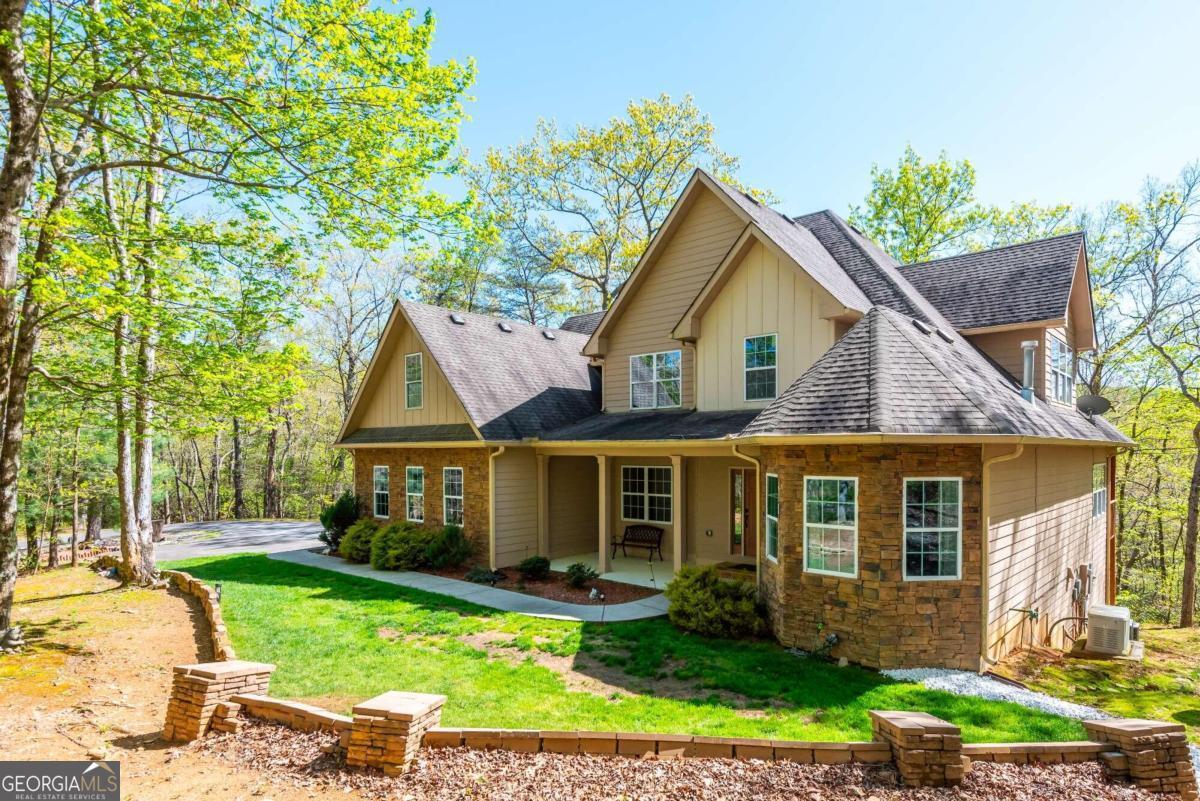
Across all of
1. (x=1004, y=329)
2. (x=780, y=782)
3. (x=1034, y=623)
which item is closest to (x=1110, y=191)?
(x=1004, y=329)

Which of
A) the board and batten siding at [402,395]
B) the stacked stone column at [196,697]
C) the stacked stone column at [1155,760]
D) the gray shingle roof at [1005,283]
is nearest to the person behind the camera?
the stacked stone column at [1155,760]

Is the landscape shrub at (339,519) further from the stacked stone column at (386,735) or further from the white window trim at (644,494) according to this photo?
the stacked stone column at (386,735)

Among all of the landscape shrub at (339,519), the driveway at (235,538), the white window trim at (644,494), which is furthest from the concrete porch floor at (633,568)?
the driveway at (235,538)

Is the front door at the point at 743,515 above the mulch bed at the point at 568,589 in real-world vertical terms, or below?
above

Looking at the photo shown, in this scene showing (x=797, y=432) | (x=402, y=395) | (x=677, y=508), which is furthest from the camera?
(x=402, y=395)

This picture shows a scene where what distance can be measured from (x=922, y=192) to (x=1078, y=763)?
25197 millimetres

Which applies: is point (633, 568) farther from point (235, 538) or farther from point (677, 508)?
point (235, 538)

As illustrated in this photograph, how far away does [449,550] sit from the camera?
44.3 feet

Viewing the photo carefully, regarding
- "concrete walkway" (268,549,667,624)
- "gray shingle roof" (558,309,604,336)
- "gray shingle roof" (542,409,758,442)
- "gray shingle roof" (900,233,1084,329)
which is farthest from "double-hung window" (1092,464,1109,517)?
"gray shingle roof" (558,309,604,336)

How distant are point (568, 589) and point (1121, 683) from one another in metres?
8.42

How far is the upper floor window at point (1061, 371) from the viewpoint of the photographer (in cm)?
1279

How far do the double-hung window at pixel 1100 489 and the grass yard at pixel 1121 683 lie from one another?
4510 mm

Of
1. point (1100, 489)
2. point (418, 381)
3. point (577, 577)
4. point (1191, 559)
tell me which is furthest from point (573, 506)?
point (1191, 559)

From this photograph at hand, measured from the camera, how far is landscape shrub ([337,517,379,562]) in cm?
1481
